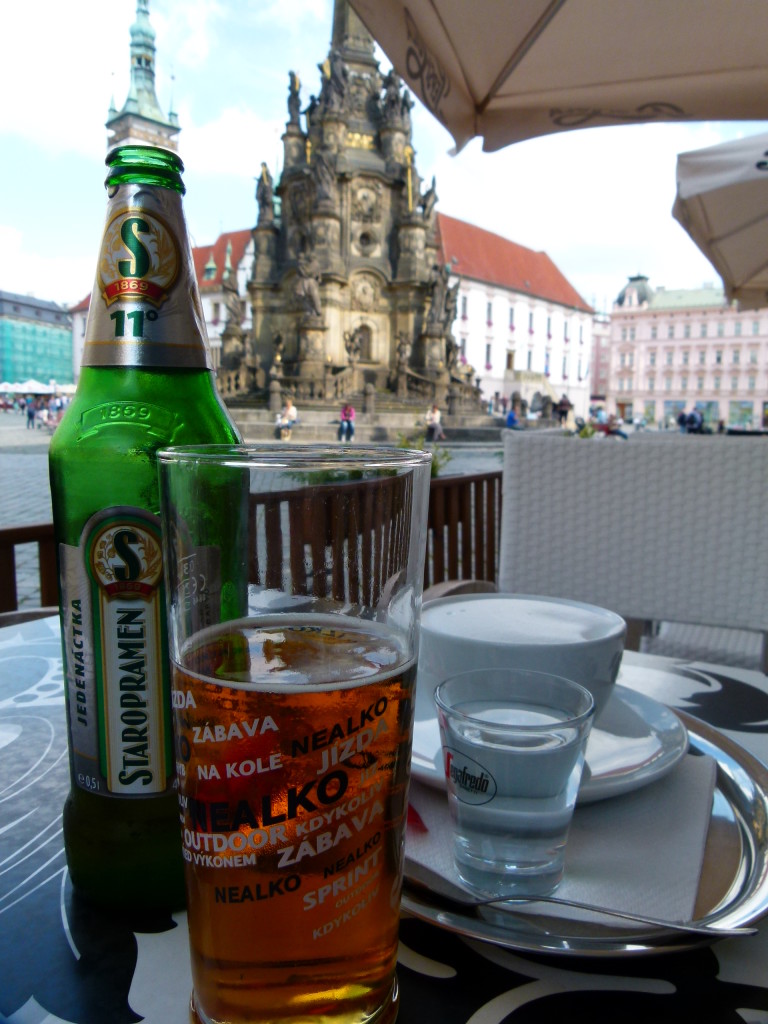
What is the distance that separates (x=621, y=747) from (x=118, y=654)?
453mm

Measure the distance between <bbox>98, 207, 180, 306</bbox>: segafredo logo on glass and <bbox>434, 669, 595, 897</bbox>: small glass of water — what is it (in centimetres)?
36

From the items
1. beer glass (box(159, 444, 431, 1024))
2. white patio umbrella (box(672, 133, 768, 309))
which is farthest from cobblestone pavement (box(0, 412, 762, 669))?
white patio umbrella (box(672, 133, 768, 309))

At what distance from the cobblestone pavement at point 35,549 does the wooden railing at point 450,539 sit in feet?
1.71

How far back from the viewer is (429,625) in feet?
2.18

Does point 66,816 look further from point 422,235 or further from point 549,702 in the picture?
point 422,235

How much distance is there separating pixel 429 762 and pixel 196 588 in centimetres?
33

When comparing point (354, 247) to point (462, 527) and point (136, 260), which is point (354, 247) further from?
point (136, 260)

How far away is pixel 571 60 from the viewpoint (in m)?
1.93

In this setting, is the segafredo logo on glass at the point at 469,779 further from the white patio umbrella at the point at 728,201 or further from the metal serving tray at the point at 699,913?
the white patio umbrella at the point at 728,201

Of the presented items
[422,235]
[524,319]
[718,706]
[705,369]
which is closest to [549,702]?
[718,706]

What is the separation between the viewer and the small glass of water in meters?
0.45

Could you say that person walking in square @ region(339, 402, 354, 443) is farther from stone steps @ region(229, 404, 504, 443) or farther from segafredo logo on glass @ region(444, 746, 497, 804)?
segafredo logo on glass @ region(444, 746, 497, 804)

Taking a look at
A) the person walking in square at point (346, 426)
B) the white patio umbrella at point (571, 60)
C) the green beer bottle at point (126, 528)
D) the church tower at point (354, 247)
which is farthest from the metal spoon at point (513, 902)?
the church tower at point (354, 247)

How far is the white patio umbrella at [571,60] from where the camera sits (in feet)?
5.43
